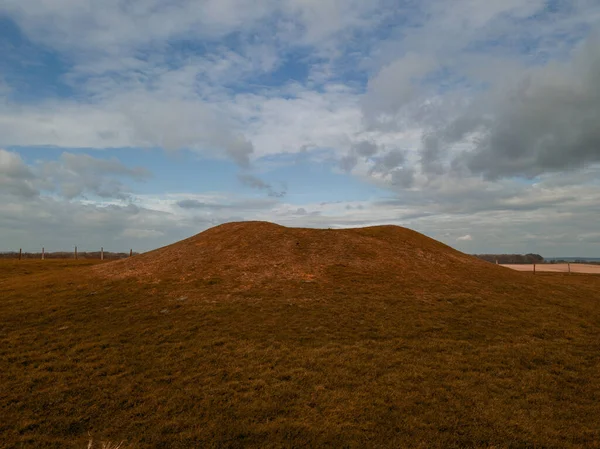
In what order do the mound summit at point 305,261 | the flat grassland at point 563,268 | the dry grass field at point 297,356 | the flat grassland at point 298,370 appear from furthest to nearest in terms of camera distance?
1. the flat grassland at point 563,268
2. the mound summit at point 305,261
3. the dry grass field at point 297,356
4. the flat grassland at point 298,370

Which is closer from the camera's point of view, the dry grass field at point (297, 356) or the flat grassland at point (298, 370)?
the flat grassland at point (298, 370)

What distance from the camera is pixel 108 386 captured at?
40.9ft

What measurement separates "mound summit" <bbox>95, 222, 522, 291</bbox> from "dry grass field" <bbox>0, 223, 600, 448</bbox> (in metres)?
0.22

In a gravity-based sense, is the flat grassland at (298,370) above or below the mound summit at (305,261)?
below

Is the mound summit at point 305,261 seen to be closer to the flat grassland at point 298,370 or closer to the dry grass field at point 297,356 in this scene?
the dry grass field at point 297,356

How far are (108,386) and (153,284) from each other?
1344 centimetres

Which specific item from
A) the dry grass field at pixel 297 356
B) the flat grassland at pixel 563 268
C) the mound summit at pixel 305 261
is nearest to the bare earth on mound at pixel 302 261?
the mound summit at pixel 305 261

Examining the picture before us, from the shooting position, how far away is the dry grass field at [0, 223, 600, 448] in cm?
1009

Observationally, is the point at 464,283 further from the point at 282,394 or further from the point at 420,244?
the point at 282,394

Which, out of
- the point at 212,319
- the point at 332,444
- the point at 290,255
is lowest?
the point at 332,444

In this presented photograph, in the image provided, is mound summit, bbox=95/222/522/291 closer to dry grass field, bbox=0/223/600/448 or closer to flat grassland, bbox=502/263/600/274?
dry grass field, bbox=0/223/600/448

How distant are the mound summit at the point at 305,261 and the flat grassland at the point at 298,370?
7.32 feet

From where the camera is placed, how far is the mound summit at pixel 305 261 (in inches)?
1020

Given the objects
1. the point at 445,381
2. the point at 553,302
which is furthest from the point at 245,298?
the point at 553,302
